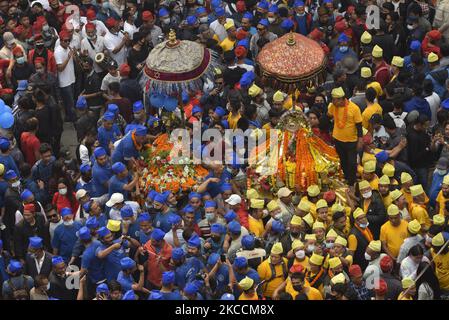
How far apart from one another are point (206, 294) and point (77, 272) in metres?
1.80

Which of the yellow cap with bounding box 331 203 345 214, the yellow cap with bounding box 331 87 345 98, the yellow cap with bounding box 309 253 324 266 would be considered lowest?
the yellow cap with bounding box 331 203 345 214

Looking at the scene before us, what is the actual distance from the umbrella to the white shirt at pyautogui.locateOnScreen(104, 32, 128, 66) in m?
3.39

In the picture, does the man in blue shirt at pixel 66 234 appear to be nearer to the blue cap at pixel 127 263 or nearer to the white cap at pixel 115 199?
the white cap at pixel 115 199

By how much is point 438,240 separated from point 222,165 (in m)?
3.48

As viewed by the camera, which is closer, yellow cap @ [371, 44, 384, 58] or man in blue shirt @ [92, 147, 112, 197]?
man in blue shirt @ [92, 147, 112, 197]

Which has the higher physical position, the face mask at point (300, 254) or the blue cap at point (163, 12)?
the face mask at point (300, 254)

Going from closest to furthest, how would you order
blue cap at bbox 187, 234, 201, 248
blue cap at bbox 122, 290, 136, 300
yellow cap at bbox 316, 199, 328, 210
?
blue cap at bbox 122, 290, 136, 300
blue cap at bbox 187, 234, 201, 248
yellow cap at bbox 316, 199, 328, 210

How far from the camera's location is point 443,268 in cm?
1811

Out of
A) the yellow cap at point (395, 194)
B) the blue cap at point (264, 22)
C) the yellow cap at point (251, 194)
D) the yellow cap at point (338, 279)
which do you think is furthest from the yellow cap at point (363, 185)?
the blue cap at point (264, 22)

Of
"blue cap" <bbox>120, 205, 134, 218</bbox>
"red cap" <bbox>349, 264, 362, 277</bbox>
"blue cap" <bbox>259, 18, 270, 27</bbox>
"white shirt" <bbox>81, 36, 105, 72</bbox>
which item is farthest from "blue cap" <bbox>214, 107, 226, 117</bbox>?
"red cap" <bbox>349, 264, 362, 277</bbox>

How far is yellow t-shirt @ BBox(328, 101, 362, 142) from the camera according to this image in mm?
20578

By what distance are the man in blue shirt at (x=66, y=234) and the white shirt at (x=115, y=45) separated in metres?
4.97

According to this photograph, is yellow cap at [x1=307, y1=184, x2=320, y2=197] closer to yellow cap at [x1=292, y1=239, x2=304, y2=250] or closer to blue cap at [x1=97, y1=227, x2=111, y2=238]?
yellow cap at [x1=292, y1=239, x2=304, y2=250]

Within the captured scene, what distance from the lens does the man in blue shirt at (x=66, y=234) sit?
62.3 feet
